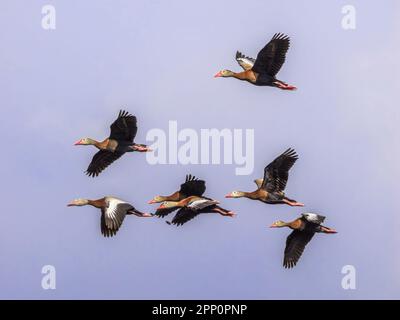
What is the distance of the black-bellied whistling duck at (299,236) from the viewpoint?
50.2 meters

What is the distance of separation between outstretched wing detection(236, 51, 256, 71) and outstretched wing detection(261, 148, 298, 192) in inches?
216

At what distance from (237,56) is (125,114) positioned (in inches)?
242

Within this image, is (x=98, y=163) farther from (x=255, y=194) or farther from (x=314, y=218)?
(x=314, y=218)

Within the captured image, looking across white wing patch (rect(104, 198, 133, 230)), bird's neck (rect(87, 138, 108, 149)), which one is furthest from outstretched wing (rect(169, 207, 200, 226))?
bird's neck (rect(87, 138, 108, 149))

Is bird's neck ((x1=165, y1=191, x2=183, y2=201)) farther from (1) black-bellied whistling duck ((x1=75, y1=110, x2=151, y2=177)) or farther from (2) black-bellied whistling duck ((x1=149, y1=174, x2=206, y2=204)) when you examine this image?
(1) black-bellied whistling duck ((x1=75, y1=110, x2=151, y2=177))

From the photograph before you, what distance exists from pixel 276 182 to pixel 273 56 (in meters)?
3.63

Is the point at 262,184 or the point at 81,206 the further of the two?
the point at 81,206

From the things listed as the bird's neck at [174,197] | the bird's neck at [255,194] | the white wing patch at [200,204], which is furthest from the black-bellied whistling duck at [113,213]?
the bird's neck at [255,194]

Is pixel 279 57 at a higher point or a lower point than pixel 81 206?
higher

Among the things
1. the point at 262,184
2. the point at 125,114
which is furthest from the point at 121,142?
the point at 262,184

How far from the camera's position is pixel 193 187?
51906 millimetres

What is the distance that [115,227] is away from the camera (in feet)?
161

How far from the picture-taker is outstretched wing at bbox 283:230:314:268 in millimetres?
50250
